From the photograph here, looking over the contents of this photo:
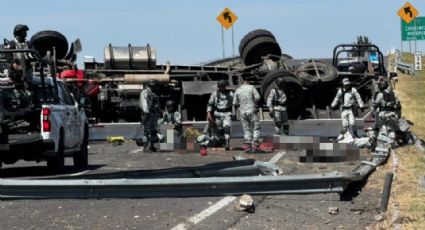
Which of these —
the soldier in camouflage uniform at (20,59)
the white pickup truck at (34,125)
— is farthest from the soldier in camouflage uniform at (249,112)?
the soldier in camouflage uniform at (20,59)

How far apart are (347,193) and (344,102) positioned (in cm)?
1232

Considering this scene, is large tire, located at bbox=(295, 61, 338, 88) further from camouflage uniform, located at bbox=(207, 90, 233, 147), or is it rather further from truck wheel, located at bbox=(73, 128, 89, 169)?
truck wheel, located at bbox=(73, 128, 89, 169)

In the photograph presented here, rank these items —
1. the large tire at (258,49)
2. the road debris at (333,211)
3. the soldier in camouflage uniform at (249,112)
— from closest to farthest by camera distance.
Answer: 1. the road debris at (333,211)
2. the soldier in camouflage uniform at (249,112)
3. the large tire at (258,49)

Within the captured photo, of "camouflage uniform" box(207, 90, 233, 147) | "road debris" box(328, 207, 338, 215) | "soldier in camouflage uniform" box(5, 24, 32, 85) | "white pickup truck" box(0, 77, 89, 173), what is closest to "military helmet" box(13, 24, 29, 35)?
"soldier in camouflage uniform" box(5, 24, 32, 85)

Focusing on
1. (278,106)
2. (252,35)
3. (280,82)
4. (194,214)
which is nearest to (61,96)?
(194,214)

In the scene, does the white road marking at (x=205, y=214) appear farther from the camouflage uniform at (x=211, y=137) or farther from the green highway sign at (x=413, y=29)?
the green highway sign at (x=413, y=29)

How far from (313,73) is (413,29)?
11734 mm

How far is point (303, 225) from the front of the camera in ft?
26.3

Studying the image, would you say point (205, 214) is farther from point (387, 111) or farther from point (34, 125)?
point (387, 111)

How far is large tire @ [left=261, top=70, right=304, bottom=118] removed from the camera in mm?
21016

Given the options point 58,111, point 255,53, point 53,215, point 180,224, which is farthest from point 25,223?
point 255,53

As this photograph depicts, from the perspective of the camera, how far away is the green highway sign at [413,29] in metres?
32.8

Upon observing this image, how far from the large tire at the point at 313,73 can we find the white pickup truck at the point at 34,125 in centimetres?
1006

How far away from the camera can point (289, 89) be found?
2123cm
